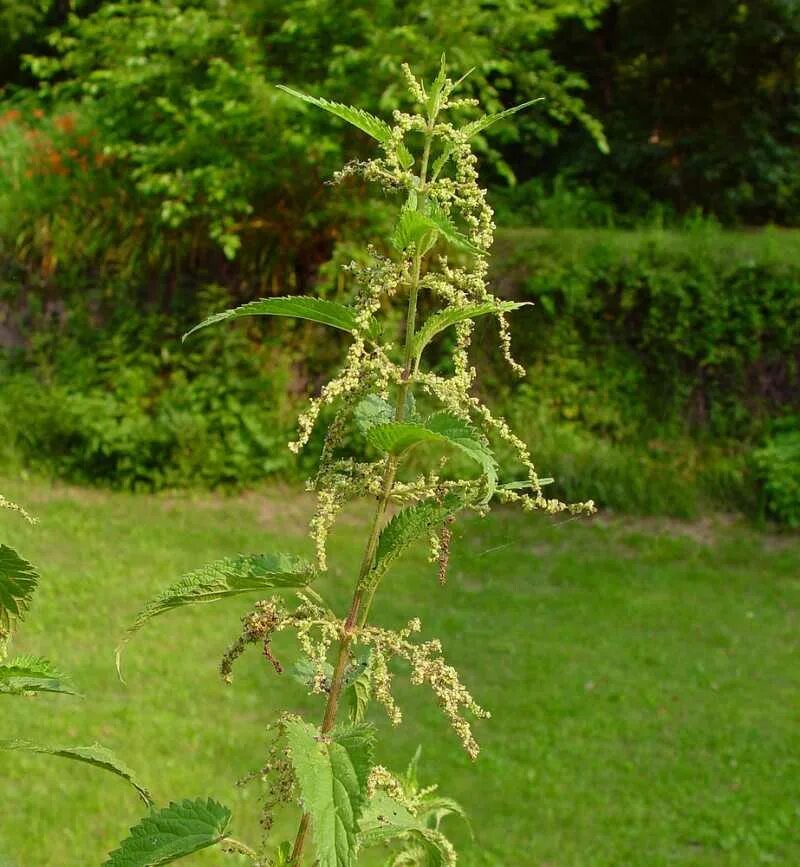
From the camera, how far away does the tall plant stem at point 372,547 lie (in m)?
1.19

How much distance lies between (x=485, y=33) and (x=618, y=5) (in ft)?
13.8

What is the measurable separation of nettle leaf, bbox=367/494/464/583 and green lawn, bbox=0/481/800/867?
2.62 metres

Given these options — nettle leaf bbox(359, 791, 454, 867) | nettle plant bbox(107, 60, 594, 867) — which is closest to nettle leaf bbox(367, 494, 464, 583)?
nettle plant bbox(107, 60, 594, 867)

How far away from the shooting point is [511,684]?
17.7 ft

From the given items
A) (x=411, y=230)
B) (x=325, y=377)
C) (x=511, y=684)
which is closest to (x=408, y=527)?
(x=411, y=230)

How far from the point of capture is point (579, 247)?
28.2 ft

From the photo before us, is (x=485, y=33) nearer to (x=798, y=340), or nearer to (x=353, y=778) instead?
(x=798, y=340)

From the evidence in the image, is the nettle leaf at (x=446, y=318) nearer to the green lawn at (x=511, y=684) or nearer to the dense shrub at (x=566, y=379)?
the green lawn at (x=511, y=684)

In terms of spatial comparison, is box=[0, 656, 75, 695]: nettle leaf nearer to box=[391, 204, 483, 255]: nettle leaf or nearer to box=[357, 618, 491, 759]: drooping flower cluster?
box=[357, 618, 491, 759]: drooping flower cluster

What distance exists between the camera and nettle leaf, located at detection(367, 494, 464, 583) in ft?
3.84

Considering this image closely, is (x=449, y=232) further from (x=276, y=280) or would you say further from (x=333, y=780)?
(x=276, y=280)

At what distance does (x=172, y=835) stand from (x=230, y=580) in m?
0.27

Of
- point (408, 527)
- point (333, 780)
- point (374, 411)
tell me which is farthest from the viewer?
point (374, 411)

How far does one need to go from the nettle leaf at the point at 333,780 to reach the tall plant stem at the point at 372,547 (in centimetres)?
6
